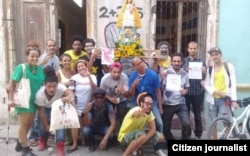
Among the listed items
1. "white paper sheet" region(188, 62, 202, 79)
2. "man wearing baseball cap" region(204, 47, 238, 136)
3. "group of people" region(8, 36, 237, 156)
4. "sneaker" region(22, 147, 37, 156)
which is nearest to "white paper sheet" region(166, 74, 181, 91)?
"group of people" region(8, 36, 237, 156)

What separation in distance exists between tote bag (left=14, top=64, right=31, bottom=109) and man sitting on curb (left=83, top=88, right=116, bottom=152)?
941mm

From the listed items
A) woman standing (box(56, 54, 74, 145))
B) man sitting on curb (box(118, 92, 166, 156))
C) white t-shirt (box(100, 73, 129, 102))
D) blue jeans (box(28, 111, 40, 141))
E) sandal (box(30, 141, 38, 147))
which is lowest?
sandal (box(30, 141, 38, 147))

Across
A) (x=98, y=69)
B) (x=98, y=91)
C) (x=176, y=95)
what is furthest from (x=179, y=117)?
(x=98, y=69)

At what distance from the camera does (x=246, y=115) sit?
200 inches

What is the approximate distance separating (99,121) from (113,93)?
1.67 feet

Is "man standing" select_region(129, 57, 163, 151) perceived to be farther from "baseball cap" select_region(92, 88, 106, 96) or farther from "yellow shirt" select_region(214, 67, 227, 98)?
"yellow shirt" select_region(214, 67, 227, 98)

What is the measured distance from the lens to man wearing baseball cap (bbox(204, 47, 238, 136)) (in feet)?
16.6

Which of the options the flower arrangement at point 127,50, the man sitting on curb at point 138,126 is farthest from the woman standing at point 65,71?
the man sitting on curb at point 138,126

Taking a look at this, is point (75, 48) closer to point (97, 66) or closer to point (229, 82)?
point (97, 66)

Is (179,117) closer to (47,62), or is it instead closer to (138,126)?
(138,126)

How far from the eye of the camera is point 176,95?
541cm

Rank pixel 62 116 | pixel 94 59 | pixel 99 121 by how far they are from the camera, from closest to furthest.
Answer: pixel 62 116 < pixel 99 121 < pixel 94 59

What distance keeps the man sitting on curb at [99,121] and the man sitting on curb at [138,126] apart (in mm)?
633

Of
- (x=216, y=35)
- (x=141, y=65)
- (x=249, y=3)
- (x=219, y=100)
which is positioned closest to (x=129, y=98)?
(x=141, y=65)
